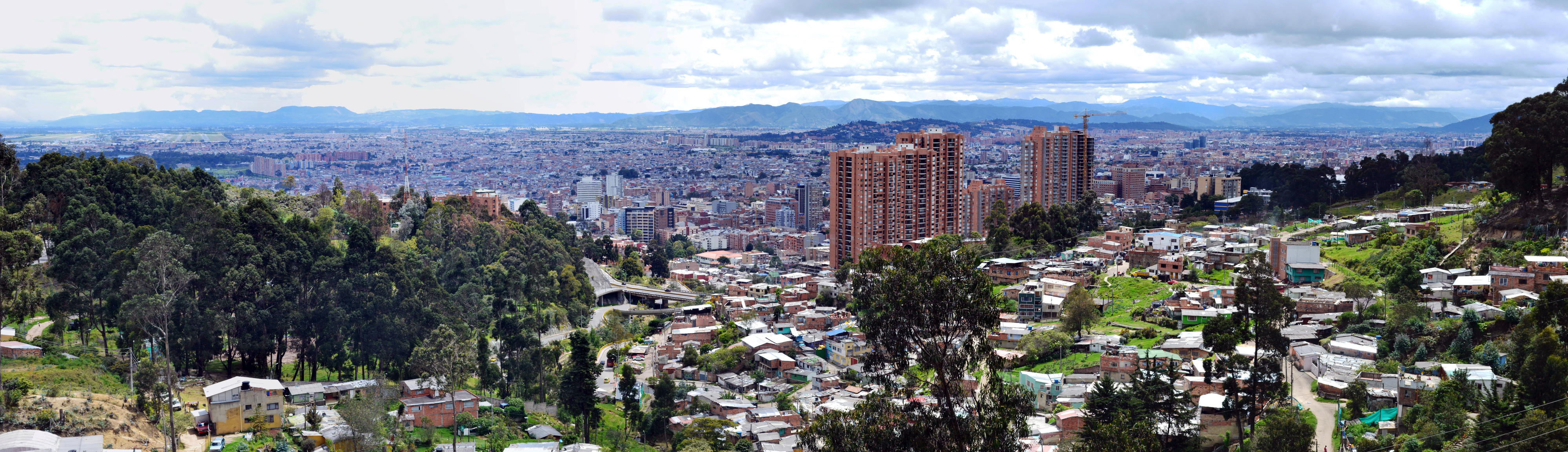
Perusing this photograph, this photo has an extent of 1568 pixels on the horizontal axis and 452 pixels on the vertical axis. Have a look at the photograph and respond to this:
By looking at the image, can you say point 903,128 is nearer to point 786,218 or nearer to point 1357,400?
point 786,218

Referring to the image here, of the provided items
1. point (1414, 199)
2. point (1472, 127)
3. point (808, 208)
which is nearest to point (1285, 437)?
point (1414, 199)

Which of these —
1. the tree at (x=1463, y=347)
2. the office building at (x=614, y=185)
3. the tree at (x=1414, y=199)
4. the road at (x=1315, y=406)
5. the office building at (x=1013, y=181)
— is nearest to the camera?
the road at (x=1315, y=406)

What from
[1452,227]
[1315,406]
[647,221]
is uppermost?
[1452,227]

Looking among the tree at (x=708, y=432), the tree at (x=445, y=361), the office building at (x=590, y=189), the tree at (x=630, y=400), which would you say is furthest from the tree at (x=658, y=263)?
the office building at (x=590, y=189)

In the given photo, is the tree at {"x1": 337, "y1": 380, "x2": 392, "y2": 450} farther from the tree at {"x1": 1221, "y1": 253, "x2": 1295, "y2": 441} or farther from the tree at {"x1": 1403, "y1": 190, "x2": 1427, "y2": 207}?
the tree at {"x1": 1403, "y1": 190, "x2": 1427, "y2": 207}

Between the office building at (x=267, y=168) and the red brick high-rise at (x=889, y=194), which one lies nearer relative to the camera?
the red brick high-rise at (x=889, y=194)

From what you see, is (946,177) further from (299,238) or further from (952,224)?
(299,238)

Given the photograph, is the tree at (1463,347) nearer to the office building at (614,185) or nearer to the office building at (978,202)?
the office building at (978,202)
